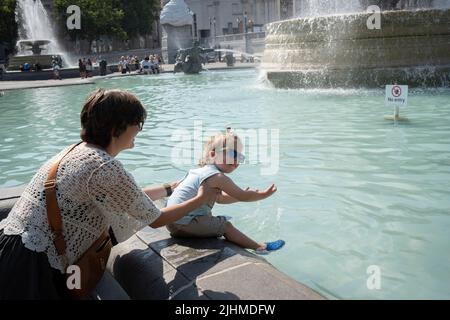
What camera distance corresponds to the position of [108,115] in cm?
264

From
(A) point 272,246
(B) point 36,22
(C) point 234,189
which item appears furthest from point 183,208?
(B) point 36,22

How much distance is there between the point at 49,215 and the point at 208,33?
87999 mm

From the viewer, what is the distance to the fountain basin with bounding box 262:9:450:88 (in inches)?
559

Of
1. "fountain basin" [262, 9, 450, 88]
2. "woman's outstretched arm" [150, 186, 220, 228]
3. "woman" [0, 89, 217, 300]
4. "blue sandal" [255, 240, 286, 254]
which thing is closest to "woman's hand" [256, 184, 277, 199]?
"woman's outstretched arm" [150, 186, 220, 228]

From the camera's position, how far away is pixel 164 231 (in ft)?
12.1

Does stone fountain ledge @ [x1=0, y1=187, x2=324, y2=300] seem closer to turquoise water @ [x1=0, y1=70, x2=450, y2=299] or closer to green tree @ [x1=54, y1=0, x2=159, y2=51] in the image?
turquoise water @ [x1=0, y1=70, x2=450, y2=299]

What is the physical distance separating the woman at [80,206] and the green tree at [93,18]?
200 ft

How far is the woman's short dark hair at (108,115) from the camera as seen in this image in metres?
2.63

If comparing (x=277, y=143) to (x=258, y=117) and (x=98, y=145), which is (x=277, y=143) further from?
(x=98, y=145)

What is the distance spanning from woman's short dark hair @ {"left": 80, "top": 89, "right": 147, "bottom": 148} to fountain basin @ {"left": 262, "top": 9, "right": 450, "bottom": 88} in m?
12.6

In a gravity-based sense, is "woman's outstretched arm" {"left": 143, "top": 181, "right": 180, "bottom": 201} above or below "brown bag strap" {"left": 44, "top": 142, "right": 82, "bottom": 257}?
below

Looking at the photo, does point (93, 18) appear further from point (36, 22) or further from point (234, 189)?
point (234, 189)

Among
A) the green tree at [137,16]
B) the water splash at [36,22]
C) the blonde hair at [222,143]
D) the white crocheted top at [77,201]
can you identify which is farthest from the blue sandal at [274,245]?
the green tree at [137,16]
